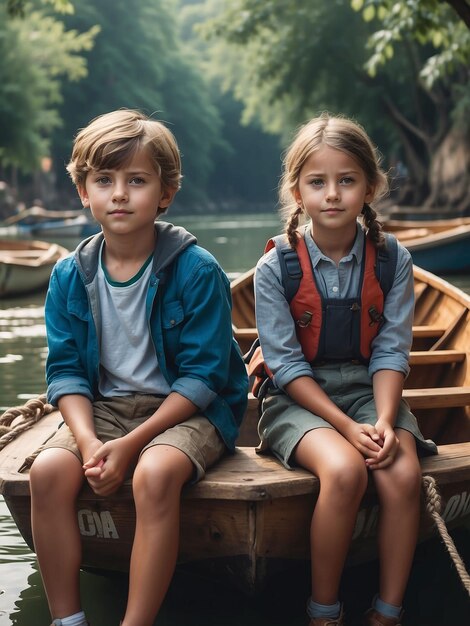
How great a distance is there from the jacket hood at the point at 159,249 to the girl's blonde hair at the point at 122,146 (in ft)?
0.45

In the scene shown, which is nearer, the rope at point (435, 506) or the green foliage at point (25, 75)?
the rope at point (435, 506)

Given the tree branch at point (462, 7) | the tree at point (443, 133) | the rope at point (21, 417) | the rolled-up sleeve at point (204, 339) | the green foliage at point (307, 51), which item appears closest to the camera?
the rolled-up sleeve at point (204, 339)

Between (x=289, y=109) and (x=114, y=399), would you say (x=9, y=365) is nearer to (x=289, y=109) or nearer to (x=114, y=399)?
(x=114, y=399)

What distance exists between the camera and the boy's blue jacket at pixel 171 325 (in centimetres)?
282

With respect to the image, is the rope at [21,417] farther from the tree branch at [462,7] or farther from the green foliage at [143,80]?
the green foliage at [143,80]

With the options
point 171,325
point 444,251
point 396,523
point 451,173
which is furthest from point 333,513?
point 451,173

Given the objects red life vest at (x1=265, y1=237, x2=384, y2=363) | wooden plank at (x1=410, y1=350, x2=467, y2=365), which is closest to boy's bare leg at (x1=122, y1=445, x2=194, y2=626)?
red life vest at (x1=265, y1=237, x2=384, y2=363)

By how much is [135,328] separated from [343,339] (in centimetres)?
60

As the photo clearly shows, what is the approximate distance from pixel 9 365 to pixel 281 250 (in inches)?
184

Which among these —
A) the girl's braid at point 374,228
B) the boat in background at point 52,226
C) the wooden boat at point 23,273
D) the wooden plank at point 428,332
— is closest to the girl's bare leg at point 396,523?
the girl's braid at point 374,228

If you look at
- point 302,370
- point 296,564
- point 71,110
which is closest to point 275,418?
point 302,370

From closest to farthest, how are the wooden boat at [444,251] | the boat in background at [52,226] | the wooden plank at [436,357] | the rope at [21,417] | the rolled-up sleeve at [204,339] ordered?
the rolled-up sleeve at [204,339]
the rope at [21,417]
the wooden plank at [436,357]
the wooden boat at [444,251]
the boat in background at [52,226]

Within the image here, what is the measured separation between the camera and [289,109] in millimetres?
30844

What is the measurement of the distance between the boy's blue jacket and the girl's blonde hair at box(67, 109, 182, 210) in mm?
211
